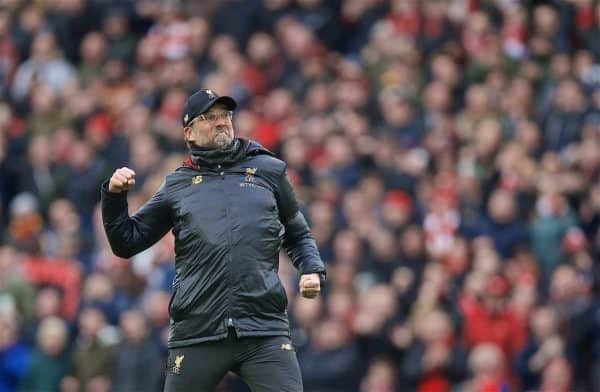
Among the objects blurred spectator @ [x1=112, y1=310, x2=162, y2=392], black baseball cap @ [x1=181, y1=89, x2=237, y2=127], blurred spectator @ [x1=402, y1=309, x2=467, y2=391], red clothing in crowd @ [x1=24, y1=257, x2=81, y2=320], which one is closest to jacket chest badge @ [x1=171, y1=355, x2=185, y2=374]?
black baseball cap @ [x1=181, y1=89, x2=237, y2=127]

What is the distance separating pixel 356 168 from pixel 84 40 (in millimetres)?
6230

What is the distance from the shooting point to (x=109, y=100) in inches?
812

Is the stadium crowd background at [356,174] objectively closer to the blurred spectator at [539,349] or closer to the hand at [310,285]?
the blurred spectator at [539,349]

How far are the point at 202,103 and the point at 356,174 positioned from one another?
8.43 meters

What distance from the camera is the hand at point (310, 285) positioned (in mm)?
8792

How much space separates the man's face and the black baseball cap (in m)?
0.03

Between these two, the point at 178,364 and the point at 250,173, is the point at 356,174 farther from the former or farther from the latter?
the point at 178,364

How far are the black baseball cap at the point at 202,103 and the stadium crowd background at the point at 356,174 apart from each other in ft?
19.6

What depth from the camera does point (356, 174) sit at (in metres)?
17.3

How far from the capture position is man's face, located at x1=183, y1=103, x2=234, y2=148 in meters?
9.00

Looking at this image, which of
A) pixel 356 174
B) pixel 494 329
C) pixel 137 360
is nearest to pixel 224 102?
pixel 494 329

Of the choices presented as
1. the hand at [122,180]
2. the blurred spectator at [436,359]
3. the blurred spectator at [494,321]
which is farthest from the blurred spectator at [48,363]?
the hand at [122,180]

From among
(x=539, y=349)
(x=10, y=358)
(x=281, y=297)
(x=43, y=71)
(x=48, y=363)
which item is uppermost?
(x=43, y=71)

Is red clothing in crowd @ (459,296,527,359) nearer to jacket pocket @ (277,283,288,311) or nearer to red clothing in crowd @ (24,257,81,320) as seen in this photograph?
red clothing in crowd @ (24,257,81,320)
